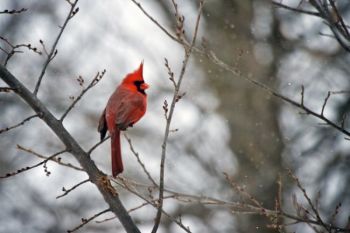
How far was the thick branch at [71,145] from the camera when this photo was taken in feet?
9.20

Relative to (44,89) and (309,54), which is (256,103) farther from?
(44,89)

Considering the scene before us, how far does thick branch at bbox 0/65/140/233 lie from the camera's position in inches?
110

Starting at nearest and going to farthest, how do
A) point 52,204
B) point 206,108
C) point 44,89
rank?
point 206,108 → point 52,204 → point 44,89

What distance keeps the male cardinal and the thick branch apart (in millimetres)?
233

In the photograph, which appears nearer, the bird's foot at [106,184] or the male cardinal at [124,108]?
the bird's foot at [106,184]

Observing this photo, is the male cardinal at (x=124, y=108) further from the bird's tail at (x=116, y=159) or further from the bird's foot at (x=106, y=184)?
the bird's foot at (x=106, y=184)

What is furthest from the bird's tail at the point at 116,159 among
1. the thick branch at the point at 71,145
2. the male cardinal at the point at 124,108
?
the thick branch at the point at 71,145

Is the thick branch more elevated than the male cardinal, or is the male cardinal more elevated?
the male cardinal

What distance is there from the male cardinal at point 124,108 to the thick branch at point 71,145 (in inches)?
9.2

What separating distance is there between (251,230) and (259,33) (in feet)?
8.74

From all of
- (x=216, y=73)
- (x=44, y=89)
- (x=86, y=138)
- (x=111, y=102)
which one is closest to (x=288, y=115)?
(x=216, y=73)

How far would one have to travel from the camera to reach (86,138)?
10.2 m

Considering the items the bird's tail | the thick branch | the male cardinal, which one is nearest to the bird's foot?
the thick branch

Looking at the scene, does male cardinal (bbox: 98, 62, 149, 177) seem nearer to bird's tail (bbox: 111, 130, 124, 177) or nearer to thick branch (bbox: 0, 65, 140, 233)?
bird's tail (bbox: 111, 130, 124, 177)
